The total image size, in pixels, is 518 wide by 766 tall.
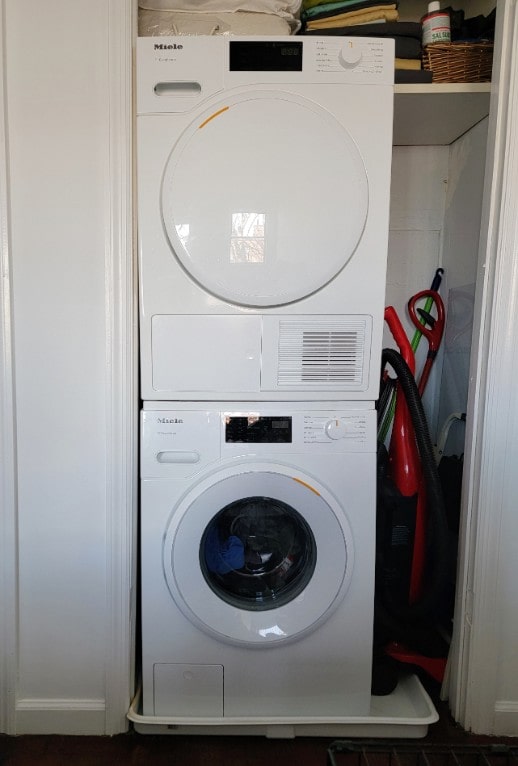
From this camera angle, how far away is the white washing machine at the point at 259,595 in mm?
1323

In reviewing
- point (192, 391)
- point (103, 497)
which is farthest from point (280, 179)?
point (103, 497)

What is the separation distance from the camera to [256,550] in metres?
1.44

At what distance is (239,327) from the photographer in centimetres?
133

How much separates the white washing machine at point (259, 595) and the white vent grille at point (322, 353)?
83 mm

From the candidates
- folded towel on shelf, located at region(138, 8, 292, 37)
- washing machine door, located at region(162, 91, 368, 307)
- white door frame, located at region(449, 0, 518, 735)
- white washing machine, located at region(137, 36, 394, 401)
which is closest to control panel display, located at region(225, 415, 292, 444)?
white washing machine, located at region(137, 36, 394, 401)

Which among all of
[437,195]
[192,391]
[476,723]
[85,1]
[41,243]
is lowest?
[476,723]

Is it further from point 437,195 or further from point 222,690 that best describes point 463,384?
point 222,690

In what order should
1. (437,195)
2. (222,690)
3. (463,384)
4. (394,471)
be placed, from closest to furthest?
(222,690) < (394,471) < (463,384) < (437,195)

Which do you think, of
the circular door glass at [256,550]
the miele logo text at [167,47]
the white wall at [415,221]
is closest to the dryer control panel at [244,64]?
the miele logo text at [167,47]

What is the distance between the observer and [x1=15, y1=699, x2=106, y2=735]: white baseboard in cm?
141

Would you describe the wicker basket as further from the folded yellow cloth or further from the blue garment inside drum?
the blue garment inside drum

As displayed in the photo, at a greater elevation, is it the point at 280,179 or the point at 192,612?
the point at 280,179

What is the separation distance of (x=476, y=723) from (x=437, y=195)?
6.13 feet

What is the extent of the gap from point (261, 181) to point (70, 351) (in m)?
0.73
